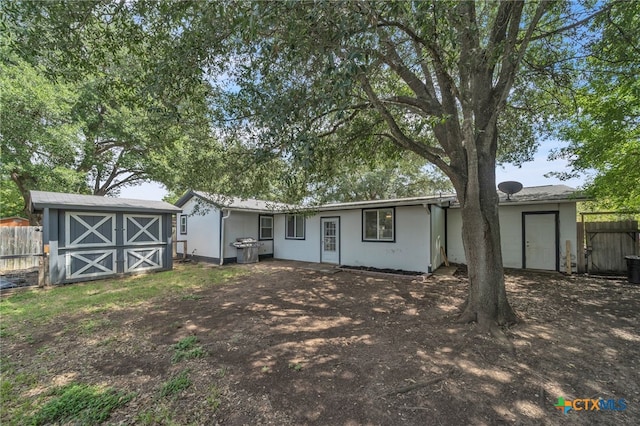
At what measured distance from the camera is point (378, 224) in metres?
9.80

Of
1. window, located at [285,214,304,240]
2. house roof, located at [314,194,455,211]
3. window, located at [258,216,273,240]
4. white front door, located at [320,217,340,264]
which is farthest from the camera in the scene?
window, located at [258,216,273,240]

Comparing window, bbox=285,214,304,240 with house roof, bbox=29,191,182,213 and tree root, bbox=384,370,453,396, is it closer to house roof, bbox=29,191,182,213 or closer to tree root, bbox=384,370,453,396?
house roof, bbox=29,191,182,213

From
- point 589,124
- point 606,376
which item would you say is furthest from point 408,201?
point 606,376

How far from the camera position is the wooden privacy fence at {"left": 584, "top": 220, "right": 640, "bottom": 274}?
8.13m

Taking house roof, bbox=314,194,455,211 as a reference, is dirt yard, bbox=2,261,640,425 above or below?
below

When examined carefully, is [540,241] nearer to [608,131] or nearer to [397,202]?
[608,131]

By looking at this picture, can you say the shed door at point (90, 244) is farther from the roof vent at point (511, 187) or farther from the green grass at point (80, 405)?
the roof vent at point (511, 187)

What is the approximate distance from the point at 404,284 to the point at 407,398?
5101 millimetres

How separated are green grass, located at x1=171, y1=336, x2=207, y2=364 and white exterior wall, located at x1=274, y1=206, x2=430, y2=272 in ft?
23.0

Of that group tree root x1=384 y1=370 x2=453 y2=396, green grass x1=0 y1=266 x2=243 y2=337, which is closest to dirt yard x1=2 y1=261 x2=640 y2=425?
tree root x1=384 y1=370 x2=453 y2=396

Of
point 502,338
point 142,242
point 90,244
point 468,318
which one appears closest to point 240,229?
point 142,242

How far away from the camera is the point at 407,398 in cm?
259

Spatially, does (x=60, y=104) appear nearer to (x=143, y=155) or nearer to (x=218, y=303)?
(x=143, y=155)

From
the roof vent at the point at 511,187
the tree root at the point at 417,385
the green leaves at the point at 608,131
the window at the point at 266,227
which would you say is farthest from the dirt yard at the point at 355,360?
the window at the point at 266,227
